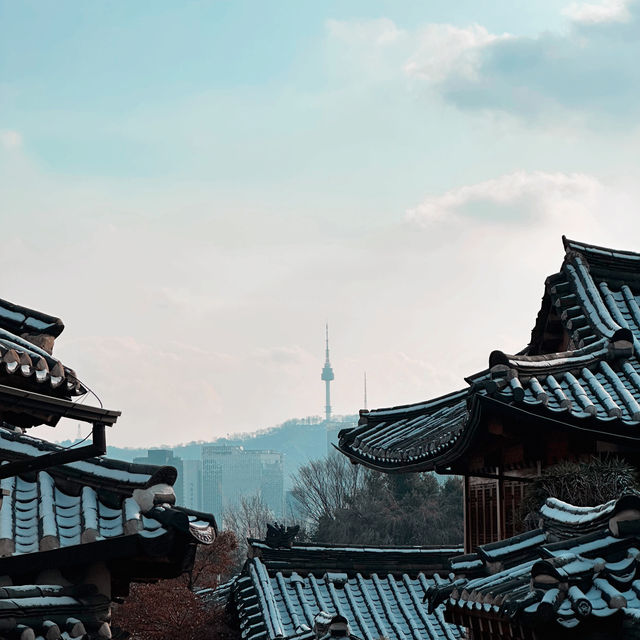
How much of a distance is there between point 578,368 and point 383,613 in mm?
6435

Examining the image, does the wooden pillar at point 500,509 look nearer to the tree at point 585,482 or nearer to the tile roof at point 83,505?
the tree at point 585,482

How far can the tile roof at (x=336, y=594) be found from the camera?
604 inches

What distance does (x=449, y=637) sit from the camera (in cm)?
1526

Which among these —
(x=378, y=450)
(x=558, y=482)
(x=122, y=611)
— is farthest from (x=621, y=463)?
(x=122, y=611)

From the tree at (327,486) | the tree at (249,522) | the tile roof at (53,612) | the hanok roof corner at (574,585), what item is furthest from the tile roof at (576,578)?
the tree at (249,522)

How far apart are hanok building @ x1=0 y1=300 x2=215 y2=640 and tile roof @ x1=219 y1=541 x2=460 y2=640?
24.3 feet

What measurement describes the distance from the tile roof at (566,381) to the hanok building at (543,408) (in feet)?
0.04

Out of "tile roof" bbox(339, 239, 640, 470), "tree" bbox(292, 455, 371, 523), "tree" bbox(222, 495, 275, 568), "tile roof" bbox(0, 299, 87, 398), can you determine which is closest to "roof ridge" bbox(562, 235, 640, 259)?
"tile roof" bbox(339, 239, 640, 470)

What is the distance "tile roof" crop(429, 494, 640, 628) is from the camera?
6.40 meters

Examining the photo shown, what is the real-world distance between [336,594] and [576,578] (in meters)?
10.0

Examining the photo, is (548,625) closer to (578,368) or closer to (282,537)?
(578,368)

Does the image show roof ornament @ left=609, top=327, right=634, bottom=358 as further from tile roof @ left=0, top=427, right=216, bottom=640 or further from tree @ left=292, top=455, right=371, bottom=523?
tree @ left=292, top=455, right=371, bottom=523

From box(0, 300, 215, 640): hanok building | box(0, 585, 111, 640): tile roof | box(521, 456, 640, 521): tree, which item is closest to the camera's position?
box(0, 585, 111, 640): tile roof

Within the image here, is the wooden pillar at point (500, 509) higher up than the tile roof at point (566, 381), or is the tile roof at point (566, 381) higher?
the tile roof at point (566, 381)
